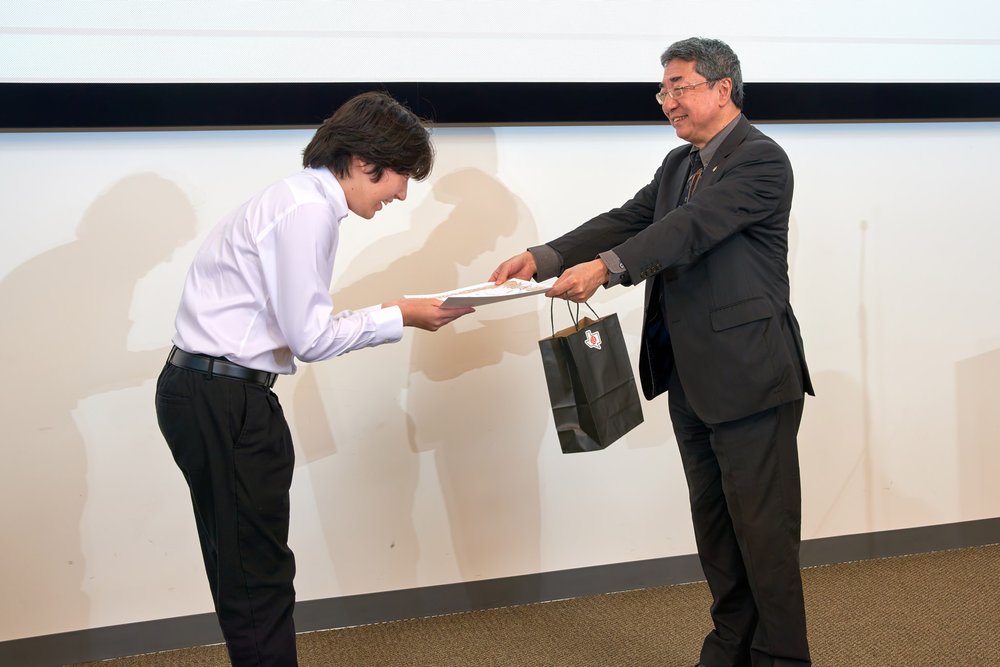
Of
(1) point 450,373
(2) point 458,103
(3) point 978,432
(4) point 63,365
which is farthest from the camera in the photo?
(3) point 978,432

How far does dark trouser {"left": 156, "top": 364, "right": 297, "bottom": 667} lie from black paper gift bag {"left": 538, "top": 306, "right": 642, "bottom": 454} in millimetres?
733

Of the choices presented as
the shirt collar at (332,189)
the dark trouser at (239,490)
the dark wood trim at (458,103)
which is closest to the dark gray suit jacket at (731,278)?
the shirt collar at (332,189)

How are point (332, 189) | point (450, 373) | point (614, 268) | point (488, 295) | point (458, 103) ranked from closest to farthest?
point (332, 189)
point (488, 295)
point (614, 268)
point (458, 103)
point (450, 373)

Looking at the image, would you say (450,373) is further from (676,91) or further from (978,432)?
(978,432)

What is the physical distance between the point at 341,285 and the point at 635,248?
1.15 metres

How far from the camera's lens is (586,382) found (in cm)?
233

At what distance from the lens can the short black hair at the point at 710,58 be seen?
89.7 inches

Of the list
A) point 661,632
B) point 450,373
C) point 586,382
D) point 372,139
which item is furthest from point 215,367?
point 661,632

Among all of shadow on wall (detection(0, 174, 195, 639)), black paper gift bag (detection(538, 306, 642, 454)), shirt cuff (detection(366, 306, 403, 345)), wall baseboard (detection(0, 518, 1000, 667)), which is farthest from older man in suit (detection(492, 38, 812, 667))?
shadow on wall (detection(0, 174, 195, 639))

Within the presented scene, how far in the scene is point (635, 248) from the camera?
217 centimetres

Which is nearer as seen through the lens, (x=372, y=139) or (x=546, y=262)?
(x=372, y=139)

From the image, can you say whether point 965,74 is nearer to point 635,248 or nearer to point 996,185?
point 996,185

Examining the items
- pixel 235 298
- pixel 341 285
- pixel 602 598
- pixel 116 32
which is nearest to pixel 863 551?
pixel 602 598

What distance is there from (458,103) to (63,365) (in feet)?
4.81
